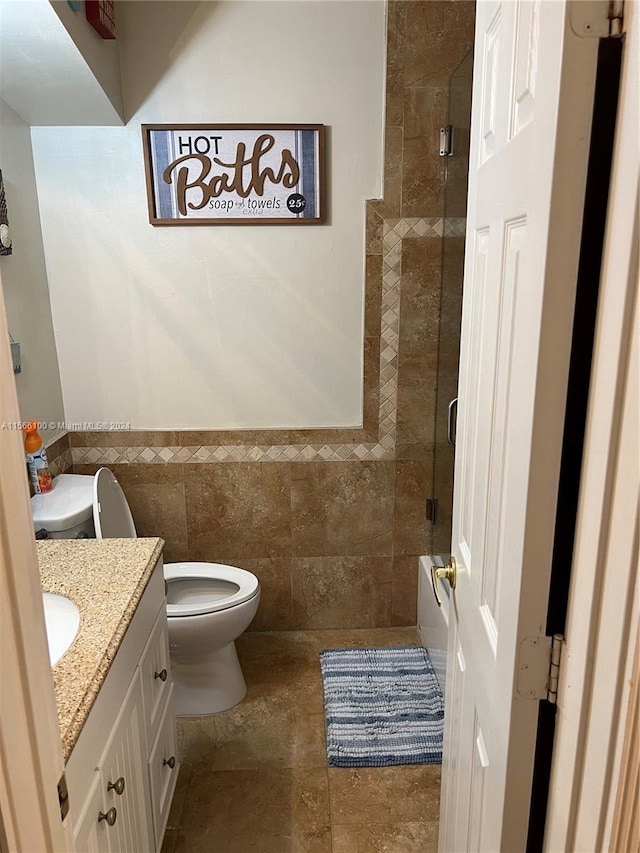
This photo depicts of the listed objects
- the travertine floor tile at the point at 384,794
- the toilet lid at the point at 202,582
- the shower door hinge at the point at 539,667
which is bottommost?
the travertine floor tile at the point at 384,794

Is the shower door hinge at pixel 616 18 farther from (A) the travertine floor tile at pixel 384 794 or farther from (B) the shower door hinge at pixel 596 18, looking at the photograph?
(A) the travertine floor tile at pixel 384 794

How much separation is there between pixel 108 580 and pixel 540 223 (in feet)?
4.01

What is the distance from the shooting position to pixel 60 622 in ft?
4.34

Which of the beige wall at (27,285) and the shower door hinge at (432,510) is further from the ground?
the beige wall at (27,285)

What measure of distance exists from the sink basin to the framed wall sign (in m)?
1.53

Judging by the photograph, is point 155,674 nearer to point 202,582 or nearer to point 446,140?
point 202,582

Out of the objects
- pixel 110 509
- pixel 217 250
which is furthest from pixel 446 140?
pixel 110 509

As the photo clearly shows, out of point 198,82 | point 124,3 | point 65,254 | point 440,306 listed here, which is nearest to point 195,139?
point 198,82

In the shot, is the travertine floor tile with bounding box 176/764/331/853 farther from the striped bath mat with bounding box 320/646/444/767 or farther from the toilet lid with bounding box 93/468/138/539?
the toilet lid with bounding box 93/468/138/539

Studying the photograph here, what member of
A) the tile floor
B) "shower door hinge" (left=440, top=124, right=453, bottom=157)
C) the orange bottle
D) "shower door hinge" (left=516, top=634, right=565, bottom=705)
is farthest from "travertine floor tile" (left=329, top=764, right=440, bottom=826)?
"shower door hinge" (left=440, top=124, right=453, bottom=157)

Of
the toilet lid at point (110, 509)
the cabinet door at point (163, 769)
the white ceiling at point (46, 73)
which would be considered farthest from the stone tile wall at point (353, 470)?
the white ceiling at point (46, 73)

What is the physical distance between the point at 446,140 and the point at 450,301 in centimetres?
59

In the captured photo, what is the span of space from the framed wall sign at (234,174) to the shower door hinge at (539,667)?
6.31 ft

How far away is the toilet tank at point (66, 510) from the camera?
199 cm
